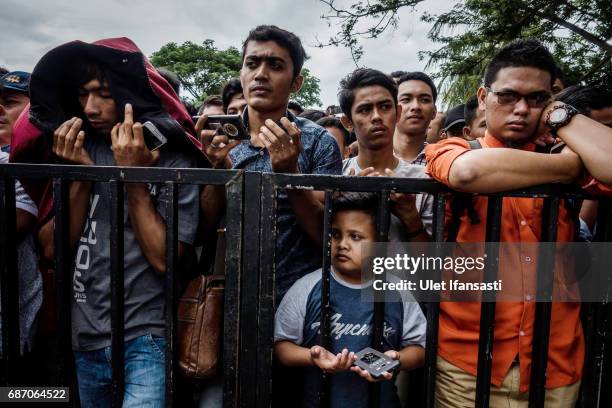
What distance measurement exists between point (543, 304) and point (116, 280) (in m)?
1.49

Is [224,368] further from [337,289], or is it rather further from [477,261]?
[477,261]

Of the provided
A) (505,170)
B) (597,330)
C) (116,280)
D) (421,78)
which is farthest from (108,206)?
(421,78)

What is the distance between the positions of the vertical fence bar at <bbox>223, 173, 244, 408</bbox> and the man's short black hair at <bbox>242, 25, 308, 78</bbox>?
128cm

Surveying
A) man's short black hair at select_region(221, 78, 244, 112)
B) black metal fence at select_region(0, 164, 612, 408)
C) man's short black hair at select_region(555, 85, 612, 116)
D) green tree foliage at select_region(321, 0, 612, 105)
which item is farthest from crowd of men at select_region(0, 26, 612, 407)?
green tree foliage at select_region(321, 0, 612, 105)

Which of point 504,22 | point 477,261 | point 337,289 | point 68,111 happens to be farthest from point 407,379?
point 504,22

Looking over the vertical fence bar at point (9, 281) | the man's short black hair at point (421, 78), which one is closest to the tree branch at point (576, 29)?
the man's short black hair at point (421, 78)

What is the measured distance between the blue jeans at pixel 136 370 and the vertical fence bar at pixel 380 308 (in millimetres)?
825

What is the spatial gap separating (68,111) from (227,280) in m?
1.10

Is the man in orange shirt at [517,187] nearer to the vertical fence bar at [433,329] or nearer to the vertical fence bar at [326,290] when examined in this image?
the vertical fence bar at [433,329]

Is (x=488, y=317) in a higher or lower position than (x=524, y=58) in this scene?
lower

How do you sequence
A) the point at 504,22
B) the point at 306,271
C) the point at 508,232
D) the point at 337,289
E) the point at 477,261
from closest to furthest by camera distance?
the point at 477,261
the point at 508,232
the point at 337,289
the point at 306,271
the point at 504,22

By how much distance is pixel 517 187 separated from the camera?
1.41 m

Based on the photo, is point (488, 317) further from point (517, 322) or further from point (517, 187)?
point (517, 187)

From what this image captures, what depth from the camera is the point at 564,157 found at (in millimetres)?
1436
